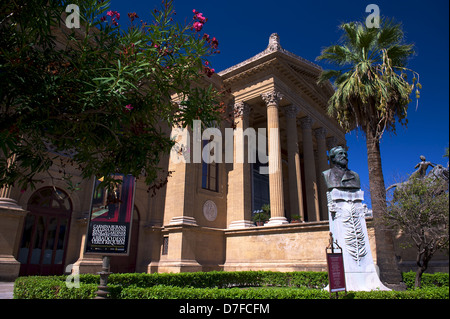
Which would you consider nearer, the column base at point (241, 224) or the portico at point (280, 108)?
the column base at point (241, 224)

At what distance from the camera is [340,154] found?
30.5ft

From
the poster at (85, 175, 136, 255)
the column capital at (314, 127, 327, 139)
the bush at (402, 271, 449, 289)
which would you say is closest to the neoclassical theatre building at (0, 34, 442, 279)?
the column capital at (314, 127, 327, 139)

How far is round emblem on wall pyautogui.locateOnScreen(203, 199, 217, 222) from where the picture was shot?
70.8ft

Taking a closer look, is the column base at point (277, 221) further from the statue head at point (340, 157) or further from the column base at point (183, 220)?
the statue head at point (340, 157)

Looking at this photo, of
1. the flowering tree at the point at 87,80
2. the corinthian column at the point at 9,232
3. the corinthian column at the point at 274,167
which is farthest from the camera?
the corinthian column at the point at 274,167

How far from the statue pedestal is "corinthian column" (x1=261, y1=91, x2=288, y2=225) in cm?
1136

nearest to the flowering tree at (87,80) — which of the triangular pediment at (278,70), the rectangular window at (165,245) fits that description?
the rectangular window at (165,245)

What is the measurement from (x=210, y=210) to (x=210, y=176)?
2.64m

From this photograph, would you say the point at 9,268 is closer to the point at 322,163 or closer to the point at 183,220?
the point at 183,220

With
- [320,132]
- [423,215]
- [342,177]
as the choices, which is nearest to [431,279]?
[423,215]

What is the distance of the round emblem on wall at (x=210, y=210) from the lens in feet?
70.8

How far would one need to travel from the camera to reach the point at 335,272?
22.1ft

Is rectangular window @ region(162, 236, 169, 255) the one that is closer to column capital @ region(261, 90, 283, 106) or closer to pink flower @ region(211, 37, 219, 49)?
column capital @ region(261, 90, 283, 106)
